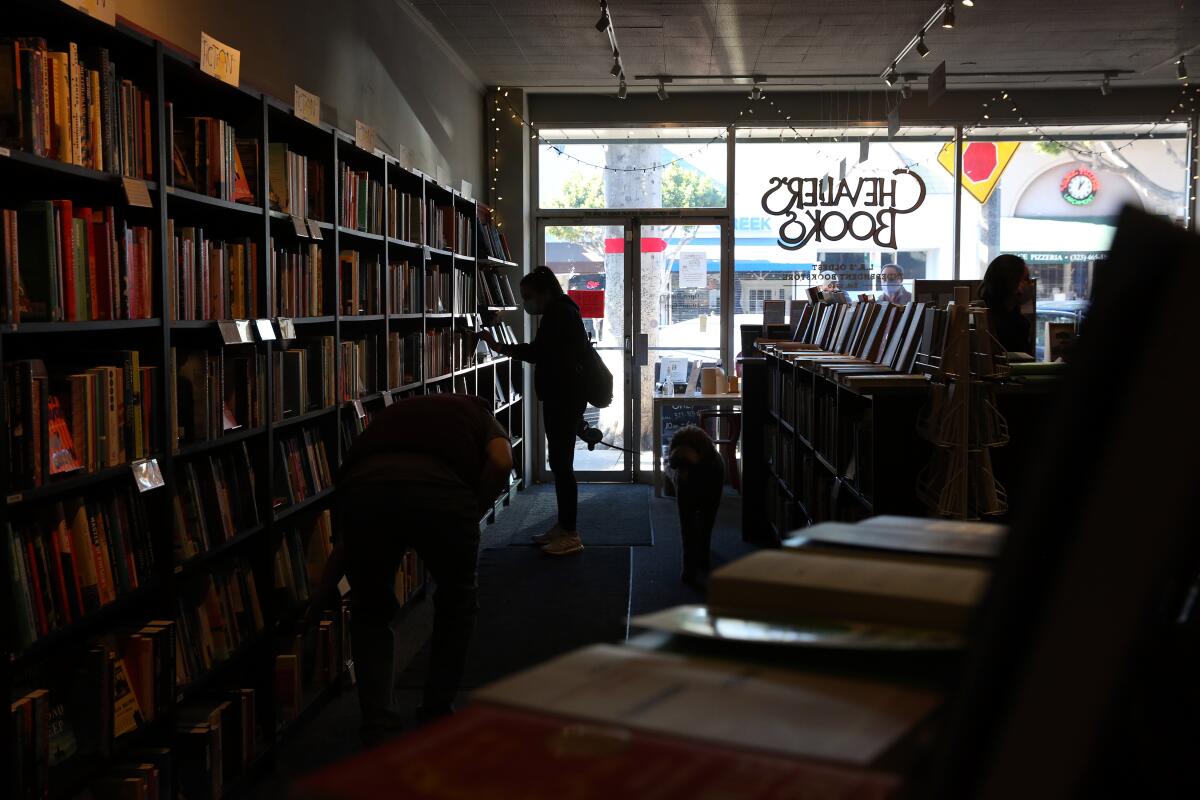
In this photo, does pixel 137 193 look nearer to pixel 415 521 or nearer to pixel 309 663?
pixel 415 521

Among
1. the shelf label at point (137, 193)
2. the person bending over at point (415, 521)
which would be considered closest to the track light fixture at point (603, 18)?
the person bending over at point (415, 521)

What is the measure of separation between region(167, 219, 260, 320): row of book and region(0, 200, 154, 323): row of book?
7.2 inches

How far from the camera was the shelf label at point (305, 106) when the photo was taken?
153 inches

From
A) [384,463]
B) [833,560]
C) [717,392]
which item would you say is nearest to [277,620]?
[384,463]

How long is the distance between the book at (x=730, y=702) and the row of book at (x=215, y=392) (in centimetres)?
243

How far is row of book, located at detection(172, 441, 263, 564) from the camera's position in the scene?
302cm

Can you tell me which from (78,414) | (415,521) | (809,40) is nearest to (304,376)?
(415,521)

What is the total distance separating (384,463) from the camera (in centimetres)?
344

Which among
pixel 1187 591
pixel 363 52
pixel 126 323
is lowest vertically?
pixel 1187 591

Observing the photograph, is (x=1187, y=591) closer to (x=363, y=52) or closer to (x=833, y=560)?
(x=833, y=560)

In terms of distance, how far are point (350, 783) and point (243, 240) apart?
10.4 feet

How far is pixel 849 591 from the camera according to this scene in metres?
0.83

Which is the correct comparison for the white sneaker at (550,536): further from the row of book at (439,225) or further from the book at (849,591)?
the book at (849,591)

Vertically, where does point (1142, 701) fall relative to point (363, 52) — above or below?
below
